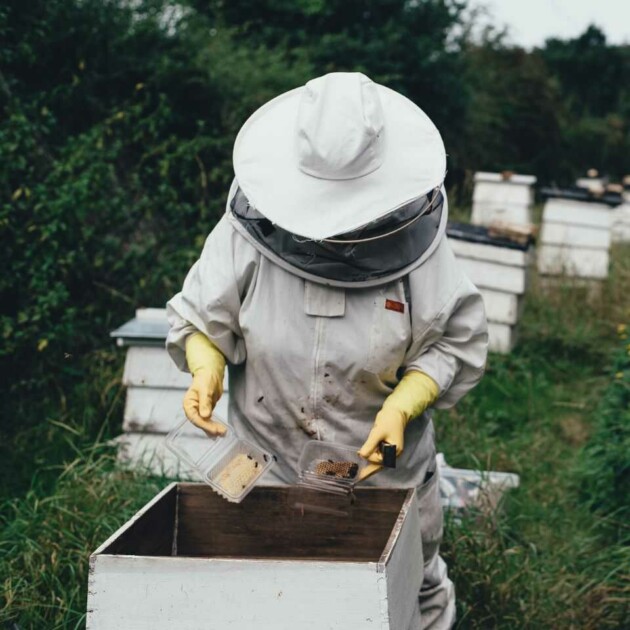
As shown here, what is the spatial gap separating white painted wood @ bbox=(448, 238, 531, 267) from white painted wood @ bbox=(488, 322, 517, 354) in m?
0.45

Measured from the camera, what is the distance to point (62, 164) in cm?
533

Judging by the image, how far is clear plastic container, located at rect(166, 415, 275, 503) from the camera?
7.77 feet

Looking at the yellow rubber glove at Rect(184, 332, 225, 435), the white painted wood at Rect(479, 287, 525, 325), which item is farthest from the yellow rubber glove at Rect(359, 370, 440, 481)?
the white painted wood at Rect(479, 287, 525, 325)

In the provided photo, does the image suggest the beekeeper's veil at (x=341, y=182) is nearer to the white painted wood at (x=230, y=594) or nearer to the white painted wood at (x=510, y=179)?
the white painted wood at (x=230, y=594)

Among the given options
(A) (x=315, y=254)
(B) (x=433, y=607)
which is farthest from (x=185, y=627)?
(B) (x=433, y=607)

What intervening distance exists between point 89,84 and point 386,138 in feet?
13.4

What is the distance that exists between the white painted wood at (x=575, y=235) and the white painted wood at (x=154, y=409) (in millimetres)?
4439

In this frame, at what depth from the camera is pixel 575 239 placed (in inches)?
304

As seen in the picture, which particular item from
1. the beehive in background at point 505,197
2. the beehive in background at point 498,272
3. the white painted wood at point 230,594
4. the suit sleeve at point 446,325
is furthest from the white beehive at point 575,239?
the white painted wood at point 230,594

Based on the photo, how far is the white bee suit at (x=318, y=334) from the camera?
2.54 metres

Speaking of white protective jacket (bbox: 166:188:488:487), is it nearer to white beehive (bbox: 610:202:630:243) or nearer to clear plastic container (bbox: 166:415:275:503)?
clear plastic container (bbox: 166:415:275:503)

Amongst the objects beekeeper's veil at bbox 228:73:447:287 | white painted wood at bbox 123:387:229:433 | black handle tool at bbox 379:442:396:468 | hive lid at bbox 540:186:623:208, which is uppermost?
beekeeper's veil at bbox 228:73:447:287

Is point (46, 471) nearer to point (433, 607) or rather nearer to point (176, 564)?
point (433, 607)

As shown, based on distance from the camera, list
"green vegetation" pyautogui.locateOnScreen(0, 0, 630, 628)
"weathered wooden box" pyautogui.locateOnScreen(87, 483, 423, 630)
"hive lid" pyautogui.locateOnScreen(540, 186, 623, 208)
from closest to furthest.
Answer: "weathered wooden box" pyautogui.locateOnScreen(87, 483, 423, 630) → "green vegetation" pyautogui.locateOnScreen(0, 0, 630, 628) → "hive lid" pyautogui.locateOnScreen(540, 186, 623, 208)
